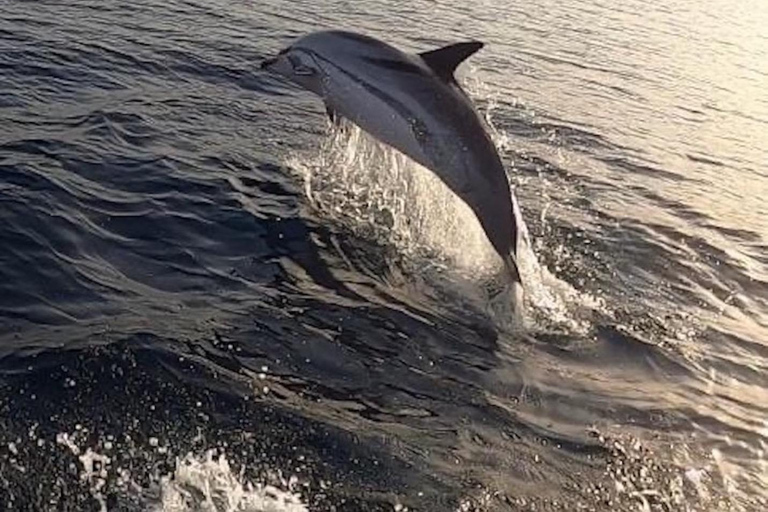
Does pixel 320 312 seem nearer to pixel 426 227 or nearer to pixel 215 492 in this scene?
pixel 426 227

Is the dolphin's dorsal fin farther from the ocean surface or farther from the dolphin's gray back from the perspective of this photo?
the ocean surface

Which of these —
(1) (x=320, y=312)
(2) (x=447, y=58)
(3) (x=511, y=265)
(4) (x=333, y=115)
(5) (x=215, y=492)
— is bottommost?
(1) (x=320, y=312)

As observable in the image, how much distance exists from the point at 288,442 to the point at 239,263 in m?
3.00

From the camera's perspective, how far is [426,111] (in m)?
8.87

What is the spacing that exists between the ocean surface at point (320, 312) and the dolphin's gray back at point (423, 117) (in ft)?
3.81

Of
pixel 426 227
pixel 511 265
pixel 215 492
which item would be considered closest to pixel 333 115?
pixel 426 227

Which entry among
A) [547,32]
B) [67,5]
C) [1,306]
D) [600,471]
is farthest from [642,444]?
[547,32]

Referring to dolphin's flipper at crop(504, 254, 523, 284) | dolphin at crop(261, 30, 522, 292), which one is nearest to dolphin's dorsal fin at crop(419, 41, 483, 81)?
dolphin at crop(261, 30, 522, 292)

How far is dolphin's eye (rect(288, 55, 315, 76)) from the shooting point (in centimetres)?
958

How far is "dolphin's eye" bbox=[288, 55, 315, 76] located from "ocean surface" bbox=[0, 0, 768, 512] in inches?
64.3

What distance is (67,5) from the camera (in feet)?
56.2

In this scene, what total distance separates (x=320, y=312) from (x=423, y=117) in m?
2.09

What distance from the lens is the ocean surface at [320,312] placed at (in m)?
6.30

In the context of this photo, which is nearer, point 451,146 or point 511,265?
point 511,265
